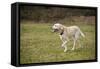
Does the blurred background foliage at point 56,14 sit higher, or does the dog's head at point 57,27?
the blurred background foliage at point 56,14

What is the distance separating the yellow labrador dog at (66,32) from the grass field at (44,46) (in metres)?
0.05

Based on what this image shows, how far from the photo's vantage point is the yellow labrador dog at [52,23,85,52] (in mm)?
3008

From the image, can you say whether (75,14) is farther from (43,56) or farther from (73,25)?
(43,56)

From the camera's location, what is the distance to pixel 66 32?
307cm

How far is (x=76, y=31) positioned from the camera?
123 inches

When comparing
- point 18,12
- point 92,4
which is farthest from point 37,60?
point 92,4

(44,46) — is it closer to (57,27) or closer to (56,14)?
(57,27)

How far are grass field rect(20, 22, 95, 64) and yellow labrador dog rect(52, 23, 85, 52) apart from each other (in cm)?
5

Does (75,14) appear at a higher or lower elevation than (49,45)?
higher

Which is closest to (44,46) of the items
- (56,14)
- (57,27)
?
(57,27)

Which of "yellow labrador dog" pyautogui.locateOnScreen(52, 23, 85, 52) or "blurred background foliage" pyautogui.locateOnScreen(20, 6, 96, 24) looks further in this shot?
"yellow labrador dog" pyautogui.locateOnScreen(52, 23, 85, 52)

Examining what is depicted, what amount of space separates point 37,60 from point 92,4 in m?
1.12

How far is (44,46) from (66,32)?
1.21 feet

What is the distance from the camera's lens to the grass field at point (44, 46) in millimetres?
2791
